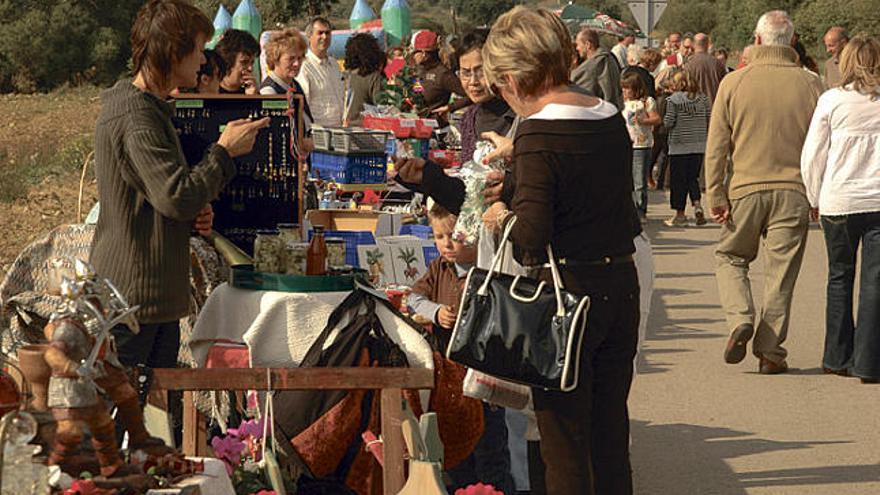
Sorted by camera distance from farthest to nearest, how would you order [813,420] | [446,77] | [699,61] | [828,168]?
[699,61]
[446,77]
[828,168]
[813,420]

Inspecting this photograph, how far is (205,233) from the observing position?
625cm

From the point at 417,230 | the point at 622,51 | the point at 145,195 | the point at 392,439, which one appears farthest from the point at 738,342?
the point at 622,51

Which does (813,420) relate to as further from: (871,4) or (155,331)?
(871,4)

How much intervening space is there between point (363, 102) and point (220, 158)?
9362mm

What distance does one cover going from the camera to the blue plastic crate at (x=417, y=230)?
30.0 ft

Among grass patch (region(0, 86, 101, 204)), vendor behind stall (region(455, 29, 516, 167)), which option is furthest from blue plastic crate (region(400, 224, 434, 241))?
grass patch (region(0, 86, 101, 204))

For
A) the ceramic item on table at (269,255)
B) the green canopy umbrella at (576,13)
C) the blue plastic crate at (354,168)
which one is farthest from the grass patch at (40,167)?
the ceramic item on table at (269,255)

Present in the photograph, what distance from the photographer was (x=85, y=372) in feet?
12.0

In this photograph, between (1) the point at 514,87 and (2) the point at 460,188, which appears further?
(2) the point at 460,188

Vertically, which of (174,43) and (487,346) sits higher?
(174,43)

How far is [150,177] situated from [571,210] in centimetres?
139

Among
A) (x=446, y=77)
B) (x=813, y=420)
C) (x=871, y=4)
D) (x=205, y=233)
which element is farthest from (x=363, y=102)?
(x=871, y=4)

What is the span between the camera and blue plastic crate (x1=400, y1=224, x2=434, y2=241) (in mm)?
9156

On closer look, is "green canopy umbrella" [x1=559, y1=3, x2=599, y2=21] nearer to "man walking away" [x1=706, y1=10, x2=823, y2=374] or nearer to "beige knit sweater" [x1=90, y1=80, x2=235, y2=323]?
"man walking away" [x1=706, y1=10, x2=823, y2=374]
